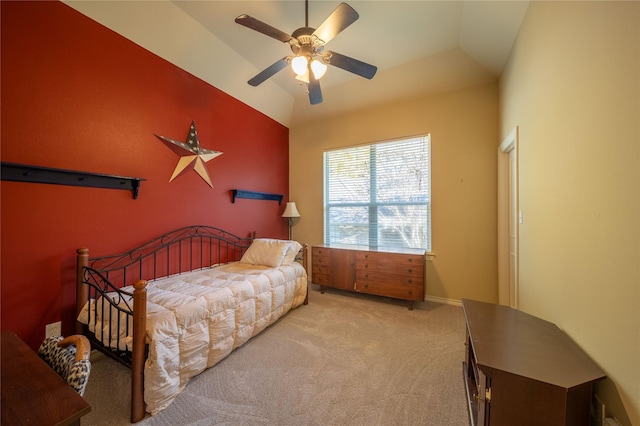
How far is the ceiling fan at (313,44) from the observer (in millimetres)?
1664

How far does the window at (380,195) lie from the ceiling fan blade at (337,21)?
7.01ft

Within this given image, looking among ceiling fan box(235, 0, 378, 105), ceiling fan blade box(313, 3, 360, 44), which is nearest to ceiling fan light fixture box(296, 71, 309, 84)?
ceiling fan box(235, 0, 378, 105)

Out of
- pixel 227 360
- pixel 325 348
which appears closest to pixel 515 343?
pixel 325 348

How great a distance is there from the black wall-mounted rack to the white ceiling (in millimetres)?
1365

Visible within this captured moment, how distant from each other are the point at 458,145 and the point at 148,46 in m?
3.80

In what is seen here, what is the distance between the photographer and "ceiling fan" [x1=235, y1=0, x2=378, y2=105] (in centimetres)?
166

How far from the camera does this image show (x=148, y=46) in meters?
2.37

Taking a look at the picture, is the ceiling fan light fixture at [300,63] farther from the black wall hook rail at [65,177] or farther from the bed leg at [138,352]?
the bed leg at [138,352]

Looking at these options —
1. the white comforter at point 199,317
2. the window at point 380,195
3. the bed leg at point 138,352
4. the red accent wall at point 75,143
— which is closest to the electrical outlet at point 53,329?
the red accent wall at point 75,143

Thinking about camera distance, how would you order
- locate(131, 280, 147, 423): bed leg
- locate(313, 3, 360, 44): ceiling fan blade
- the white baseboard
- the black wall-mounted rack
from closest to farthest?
locate(131, 280, 147, 423): bed leg < locate(313, 3, 360, 44): ceiling fan blade < the white baseboard < the black wall-mounted rack

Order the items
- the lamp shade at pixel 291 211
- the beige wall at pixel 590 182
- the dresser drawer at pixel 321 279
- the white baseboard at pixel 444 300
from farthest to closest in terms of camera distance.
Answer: the lamp shade at pixel 291 211
the dresser drawer at pixel 321 279
the white baseboard at pixel 444 300
the beige wall at pixel 590 182

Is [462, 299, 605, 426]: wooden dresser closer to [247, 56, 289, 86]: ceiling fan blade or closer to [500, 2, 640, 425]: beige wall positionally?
[500, 2, 640, 425]: beige wall

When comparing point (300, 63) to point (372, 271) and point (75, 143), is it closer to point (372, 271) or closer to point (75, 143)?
point (75, 143)

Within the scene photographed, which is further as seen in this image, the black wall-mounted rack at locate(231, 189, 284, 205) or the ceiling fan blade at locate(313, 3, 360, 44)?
the black wall-mounted rack at locate(231, 189, 284, 205)
